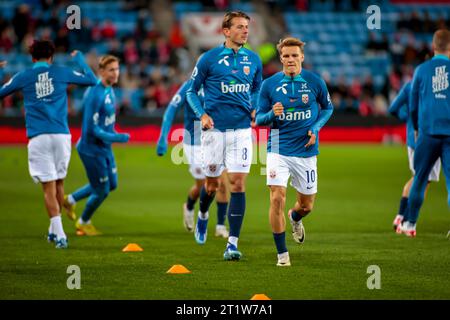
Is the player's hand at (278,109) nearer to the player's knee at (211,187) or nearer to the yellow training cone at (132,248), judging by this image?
the player's knee at (211,187)

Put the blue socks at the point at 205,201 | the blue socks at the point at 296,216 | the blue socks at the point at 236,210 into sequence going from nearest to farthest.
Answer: the blue socks at the point at 236,210 < the blue socks at the point at 296,216 < the blue socks at the point at 205,201

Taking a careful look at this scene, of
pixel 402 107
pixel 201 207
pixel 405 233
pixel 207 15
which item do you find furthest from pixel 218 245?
pixel 207 15

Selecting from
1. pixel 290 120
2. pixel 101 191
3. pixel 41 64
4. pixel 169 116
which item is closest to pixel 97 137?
pixel 101 191

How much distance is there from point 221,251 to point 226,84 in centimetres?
201

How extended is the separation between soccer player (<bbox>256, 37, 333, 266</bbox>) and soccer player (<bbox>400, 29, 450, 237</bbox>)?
70.7 inches

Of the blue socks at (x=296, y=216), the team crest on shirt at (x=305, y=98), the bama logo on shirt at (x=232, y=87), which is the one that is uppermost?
the bama logo on shirt at (x=232, y=87)

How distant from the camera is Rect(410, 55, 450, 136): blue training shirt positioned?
1127cm

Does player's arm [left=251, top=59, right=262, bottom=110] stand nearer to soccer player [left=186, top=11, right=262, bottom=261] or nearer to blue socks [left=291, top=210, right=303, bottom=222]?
soccer player [left=186, top=11, right=262, bottom=261]

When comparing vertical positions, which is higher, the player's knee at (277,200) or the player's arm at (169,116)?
Result: the player's arm at (169,116)

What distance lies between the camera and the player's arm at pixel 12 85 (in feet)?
36.3

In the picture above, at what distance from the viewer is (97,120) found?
41.9 ft

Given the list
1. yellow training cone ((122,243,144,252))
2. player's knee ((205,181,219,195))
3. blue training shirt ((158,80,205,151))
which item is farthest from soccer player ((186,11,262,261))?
blue training shirt ((158,80,205,151))

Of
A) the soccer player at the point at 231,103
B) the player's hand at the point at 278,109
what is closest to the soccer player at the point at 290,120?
the player's hand at the point at 278,109

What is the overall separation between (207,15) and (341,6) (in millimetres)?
6327
